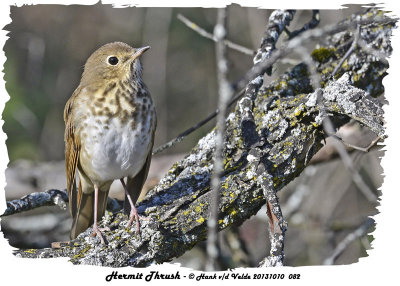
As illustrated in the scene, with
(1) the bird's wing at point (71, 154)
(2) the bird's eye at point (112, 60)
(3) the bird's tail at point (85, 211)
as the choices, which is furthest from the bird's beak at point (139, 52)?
(3) the bird's tail at point (85, 211)

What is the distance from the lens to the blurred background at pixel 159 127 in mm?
3047

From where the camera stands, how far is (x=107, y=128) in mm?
2836

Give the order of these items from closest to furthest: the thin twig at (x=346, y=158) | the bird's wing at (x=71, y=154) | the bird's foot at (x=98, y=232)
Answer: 1. the thin twig at (x=346, y=158)
2. the bird's foot at (x=98, y=232)
3. the bird's wing at (x=71, y=154)

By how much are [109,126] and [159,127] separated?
2.16m

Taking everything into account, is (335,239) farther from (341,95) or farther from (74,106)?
(74,106)

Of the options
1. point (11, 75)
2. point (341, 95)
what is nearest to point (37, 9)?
point (11, 75)

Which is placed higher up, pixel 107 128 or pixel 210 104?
pixel 210 104

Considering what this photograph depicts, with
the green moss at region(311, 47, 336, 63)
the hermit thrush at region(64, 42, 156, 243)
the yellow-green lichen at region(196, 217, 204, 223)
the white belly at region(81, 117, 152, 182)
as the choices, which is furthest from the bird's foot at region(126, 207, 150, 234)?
the green moss at region(311, 47, 336, 63)

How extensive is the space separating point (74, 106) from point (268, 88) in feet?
3.81

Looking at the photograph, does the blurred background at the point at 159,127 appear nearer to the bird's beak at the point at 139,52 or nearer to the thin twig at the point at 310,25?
the thin twig at the point at 310,25

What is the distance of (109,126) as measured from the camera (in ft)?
9.31

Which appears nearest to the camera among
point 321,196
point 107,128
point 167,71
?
point 107,128

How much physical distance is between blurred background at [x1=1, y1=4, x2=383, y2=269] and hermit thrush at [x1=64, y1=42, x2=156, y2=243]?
0.33 metres

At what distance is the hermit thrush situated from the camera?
112 inches
